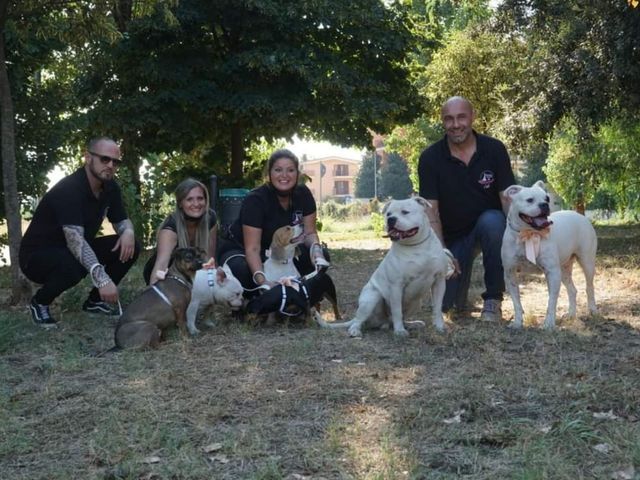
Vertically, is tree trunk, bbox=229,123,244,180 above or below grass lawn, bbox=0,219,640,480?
above

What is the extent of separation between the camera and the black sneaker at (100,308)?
21.0 feet

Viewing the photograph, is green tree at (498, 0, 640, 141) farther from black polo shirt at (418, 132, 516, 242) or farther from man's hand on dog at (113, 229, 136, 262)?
man's hand on dog at (113, 229, 136, 262)

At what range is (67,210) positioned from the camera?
5.59 meters

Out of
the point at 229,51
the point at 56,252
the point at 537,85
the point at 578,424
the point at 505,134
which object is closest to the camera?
the point at 578,424

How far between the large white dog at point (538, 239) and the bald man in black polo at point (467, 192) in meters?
0.35

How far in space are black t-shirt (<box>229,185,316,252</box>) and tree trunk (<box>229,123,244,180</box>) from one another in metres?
8.52

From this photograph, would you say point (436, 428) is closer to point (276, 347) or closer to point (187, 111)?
point (276, 347)

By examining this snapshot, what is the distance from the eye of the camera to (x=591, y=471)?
2555 millimetres

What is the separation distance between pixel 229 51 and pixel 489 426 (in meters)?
11.5

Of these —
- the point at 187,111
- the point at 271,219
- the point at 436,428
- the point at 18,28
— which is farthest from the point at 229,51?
the point at 436,428

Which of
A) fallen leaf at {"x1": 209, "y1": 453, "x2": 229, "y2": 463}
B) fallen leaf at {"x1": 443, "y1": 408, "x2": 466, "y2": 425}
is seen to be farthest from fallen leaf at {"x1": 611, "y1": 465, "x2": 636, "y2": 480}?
fallen leaf at {"x1": 209, "y1": 453, "x2": 229, "y2": 463}

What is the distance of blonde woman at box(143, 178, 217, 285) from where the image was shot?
5.62 m

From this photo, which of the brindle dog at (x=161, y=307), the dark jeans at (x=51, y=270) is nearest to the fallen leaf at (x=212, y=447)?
the brindle dog at (x=161, y=307)

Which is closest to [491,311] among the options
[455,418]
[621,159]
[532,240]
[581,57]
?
[532,240]
